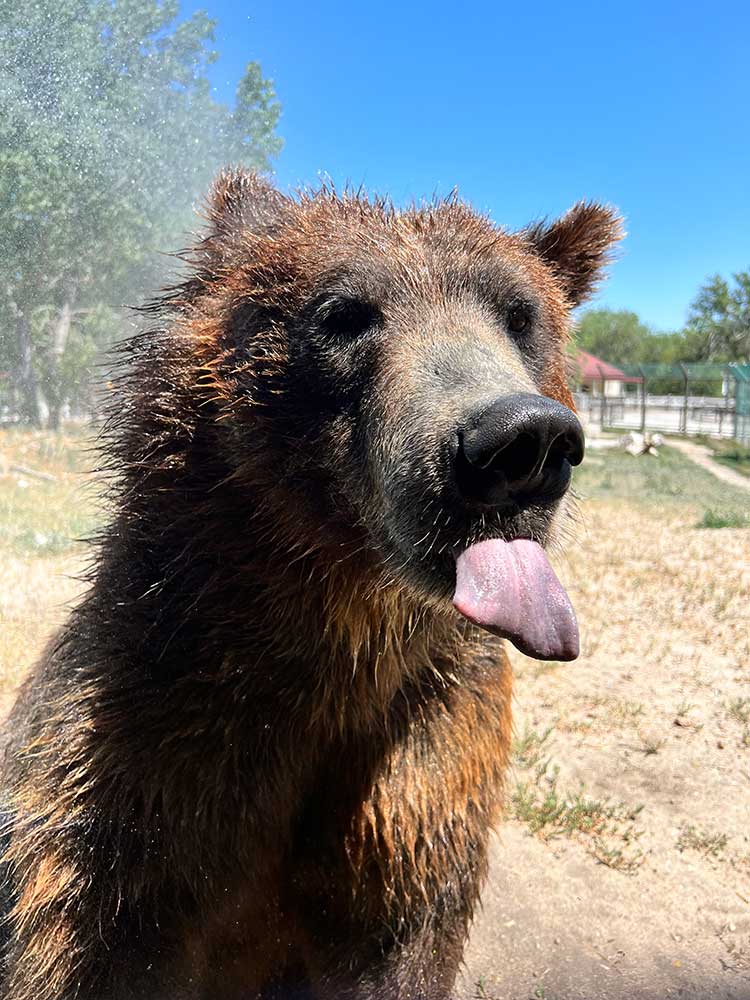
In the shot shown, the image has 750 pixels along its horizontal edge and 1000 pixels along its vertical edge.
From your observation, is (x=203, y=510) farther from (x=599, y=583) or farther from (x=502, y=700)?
(x=599, y=583)

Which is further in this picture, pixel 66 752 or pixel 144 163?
pixel 144 163

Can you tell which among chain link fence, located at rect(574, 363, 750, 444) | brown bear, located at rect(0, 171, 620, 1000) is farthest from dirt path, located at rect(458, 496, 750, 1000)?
chain link fence, located at rect(574, 363, 750, 444)

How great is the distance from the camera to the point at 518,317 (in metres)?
2.32

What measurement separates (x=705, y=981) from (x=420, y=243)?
2516 mm

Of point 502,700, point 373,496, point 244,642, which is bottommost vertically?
point 502,700

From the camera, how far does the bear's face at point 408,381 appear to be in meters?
1.69

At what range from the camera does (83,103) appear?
3115 mm

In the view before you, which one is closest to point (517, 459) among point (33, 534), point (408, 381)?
point (408, 381)

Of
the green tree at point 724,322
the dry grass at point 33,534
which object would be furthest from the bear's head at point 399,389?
the green tree at point 724,322

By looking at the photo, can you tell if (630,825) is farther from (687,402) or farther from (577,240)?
(687,402)

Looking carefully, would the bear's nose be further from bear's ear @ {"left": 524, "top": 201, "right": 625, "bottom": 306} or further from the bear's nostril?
bear's ear @ {"left": 524, "top": 201, "right": 625, "bottom": 306}

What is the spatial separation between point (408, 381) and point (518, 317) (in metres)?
0.55

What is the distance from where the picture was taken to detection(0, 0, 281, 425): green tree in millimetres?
2943

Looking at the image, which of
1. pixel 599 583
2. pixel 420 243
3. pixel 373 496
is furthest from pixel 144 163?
pixel 599 583
